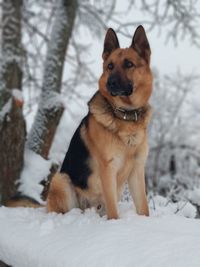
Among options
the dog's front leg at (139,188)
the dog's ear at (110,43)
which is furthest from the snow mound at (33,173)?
the dog's ear at (110,43)

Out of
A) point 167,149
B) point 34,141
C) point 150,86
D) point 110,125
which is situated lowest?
point 167,149

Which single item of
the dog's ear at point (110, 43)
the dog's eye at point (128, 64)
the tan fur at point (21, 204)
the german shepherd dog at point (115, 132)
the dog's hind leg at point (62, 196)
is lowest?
the tan fur at point (21, 204)

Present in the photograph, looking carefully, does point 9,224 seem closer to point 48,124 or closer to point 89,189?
point 89,189

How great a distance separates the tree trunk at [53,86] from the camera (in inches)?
418

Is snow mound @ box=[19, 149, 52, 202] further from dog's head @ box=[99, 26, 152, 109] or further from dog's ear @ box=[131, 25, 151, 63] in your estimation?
dog's ear @ box=[131, 25, 151, 63]

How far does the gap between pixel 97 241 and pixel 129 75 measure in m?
1.76

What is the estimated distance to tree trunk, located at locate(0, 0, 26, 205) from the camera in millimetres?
9250

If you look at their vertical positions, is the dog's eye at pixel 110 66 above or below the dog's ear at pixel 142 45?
below

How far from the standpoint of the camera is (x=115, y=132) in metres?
4.84

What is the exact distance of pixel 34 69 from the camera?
44.7 ft

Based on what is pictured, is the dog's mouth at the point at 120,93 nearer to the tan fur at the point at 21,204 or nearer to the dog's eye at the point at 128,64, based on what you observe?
the dog's eye at the point at 128,64

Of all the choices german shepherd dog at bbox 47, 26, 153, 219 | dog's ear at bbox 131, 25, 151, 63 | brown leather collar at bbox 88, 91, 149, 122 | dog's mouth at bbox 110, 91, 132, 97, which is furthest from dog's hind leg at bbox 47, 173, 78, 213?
dog's ear at bbox 131, 25, 151, 63

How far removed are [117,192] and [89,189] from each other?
31 cm

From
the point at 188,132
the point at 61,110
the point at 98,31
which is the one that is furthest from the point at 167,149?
the point at 61,110
